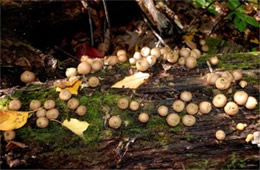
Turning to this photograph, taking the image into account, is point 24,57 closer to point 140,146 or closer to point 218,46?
point 140,146

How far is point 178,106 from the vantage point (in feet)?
10.7

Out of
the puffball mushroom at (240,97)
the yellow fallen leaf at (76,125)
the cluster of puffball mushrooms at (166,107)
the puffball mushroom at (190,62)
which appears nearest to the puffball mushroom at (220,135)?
the cluster of puffball mushrooms at (166,107)

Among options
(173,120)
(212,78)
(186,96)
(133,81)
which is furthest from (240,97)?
(133,81)

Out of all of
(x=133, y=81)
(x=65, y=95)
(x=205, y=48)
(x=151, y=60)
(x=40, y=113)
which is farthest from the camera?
(x=205, y=48)

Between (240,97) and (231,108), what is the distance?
170 millimetres

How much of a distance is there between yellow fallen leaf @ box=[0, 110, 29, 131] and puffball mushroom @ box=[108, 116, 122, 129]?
85 centimetres

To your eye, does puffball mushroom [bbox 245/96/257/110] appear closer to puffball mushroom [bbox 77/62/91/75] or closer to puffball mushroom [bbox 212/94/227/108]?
puffball mushroom [bbox 212/94/227/108]

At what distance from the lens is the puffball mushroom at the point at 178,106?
3.27 metres

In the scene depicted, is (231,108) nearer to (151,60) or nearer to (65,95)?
(151,60)

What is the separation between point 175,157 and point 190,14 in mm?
4149

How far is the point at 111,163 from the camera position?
10.1 ft

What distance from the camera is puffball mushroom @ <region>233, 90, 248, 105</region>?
3.30 m

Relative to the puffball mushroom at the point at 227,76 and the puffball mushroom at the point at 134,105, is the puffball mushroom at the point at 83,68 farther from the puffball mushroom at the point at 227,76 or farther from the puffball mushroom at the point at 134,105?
the puffball mushroom at the point at 227,76

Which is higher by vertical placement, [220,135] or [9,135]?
[9,135]
